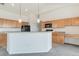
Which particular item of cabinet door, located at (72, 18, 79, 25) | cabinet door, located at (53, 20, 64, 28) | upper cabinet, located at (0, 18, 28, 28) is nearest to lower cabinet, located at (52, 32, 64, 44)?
cabinet door, located at (53, 20, 64, 28)

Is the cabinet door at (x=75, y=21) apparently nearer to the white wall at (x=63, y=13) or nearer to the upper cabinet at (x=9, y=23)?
the white wall at (x=63, y=13)

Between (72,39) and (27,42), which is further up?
(27,42)

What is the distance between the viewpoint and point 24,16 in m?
10.4

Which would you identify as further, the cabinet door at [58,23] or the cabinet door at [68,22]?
the cabinet door at [58,23]

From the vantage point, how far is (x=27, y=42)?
18.9 feet

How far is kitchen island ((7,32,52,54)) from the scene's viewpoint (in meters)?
5.54

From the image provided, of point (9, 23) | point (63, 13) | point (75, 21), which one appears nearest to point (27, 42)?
point (75, 21)

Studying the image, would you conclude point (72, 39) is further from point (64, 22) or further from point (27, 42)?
point (27, 42)

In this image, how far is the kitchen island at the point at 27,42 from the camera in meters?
5.54

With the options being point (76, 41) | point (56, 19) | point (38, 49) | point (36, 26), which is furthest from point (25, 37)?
point (56, 19)

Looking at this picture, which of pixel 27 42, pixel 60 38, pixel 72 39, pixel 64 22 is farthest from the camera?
pixel 60 38

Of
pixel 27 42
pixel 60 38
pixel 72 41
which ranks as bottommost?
pixel 72 41

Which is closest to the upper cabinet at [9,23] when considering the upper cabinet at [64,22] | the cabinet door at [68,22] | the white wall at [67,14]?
the upper cabinet at [64,22]

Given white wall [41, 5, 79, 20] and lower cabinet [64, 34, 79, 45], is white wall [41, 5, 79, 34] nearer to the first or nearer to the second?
white wall [41, 5, 79, 20]
